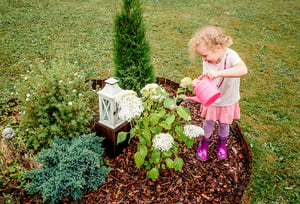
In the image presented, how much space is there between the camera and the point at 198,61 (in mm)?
5504

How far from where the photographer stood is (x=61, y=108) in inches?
100

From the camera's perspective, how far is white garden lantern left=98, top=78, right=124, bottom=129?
2.46m

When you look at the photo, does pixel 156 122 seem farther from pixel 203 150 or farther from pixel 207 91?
pixel 203 150

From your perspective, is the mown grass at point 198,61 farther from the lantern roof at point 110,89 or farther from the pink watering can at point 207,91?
the lantern roof at point 110,89

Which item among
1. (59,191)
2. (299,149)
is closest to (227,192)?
(299,149)

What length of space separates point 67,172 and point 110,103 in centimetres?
86

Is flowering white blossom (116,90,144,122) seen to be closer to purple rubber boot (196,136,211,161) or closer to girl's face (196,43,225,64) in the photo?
girl's face (196,43,225,64)

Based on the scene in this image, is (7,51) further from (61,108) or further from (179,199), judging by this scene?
(179,199)

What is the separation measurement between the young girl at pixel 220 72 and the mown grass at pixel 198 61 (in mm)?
762

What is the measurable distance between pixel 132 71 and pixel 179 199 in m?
1.85

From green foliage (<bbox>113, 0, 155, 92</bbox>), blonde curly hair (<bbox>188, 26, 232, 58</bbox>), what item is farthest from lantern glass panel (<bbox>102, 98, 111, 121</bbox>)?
blonde curly hair (<bbox>188, 26, 232, 58</bbox>)

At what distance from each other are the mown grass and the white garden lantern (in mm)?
1877

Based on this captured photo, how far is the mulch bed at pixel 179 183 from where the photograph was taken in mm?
2408

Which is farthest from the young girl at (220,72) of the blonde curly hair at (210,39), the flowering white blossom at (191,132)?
the flowering white blossom at (191,132)
